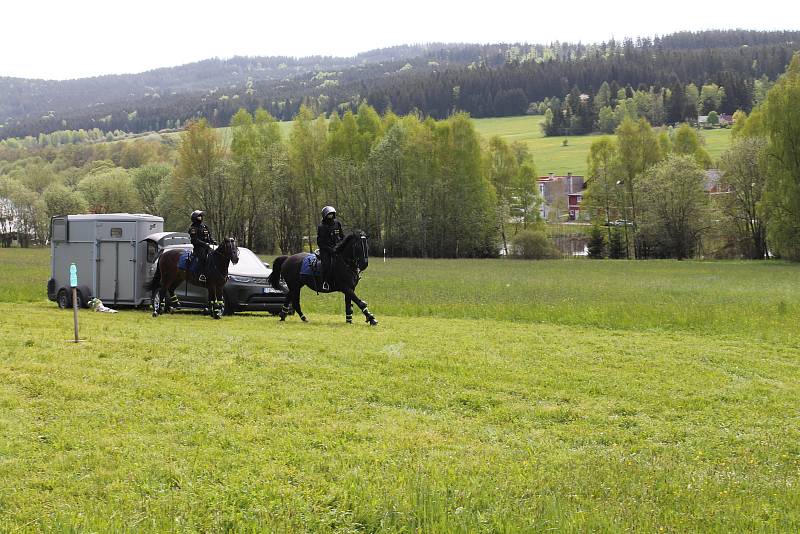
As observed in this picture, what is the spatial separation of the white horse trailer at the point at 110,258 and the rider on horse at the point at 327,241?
6.76m

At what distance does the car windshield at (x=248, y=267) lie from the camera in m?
23.0

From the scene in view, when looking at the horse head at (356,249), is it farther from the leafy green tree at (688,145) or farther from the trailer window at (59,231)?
the leafy green tree at (688,145)

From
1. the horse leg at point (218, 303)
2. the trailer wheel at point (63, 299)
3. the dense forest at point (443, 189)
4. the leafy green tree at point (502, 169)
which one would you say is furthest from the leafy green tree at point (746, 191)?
the trailer wheel at point (63, 299)

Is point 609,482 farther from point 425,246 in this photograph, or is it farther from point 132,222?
point 425,246

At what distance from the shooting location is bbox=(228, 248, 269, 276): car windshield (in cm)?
2300

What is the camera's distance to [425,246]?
85.4 metres

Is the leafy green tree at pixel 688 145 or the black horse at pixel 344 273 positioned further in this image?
the leafy green tree at pixel 688 145

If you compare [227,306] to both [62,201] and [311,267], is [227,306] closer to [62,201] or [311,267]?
[311,267]

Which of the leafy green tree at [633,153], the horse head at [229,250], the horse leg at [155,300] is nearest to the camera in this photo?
the horse head at [229,250]

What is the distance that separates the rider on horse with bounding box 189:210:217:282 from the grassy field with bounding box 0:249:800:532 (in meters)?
4.24

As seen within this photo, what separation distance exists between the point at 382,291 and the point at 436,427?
25375mm

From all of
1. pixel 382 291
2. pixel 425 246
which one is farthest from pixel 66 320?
pixel 425 246

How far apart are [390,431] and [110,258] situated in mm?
17693

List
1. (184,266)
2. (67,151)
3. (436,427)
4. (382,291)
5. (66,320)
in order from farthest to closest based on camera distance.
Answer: (67,151) → (382,291) → (184,266) → (66,320) → (436,427)
